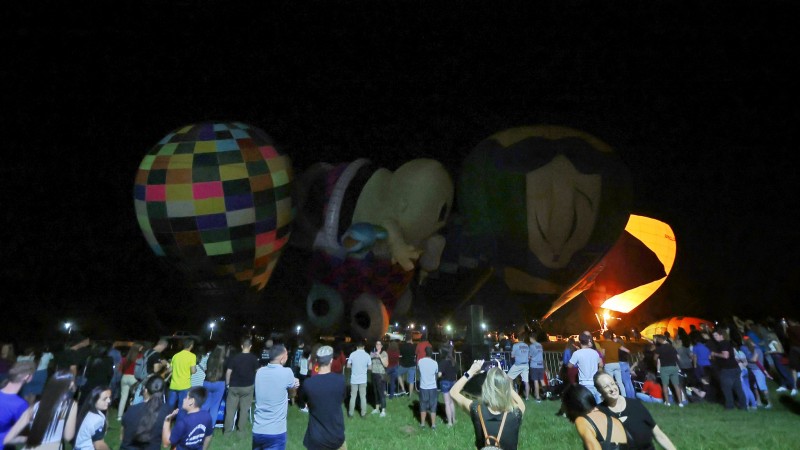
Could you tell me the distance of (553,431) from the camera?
7.75 metres

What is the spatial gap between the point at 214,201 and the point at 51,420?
9.55 metres

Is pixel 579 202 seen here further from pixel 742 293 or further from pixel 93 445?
pixel 742 293

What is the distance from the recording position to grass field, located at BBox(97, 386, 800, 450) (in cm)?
711

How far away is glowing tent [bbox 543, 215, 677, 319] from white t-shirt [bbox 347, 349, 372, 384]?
1481 centimetres

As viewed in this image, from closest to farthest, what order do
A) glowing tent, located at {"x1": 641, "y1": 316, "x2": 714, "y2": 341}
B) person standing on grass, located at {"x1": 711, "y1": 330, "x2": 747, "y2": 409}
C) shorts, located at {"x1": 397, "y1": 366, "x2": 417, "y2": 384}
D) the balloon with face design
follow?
person standing on grass, located at {"x1": 711, "y1": 330, "x2": 747, "y2": 409} → shorts, located at {"x1": 397, "y1": 366, "x2": 417, "y2": 384} → the balloon with face design → glowing tent, located at {"x1": 641, "y1": 316, "x2": 714, "y2": 341}

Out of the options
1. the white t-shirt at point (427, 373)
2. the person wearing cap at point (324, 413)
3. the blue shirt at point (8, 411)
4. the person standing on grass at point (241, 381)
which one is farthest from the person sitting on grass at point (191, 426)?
the white t-shirt at point (427, 373)

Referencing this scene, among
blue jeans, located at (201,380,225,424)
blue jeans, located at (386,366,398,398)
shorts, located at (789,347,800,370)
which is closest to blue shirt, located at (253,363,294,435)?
Result: blue jeans, located at (201,380,225,424)

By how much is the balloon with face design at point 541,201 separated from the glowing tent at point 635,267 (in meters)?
7.65

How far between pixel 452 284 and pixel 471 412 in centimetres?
1160

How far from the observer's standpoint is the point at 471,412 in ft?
12.1

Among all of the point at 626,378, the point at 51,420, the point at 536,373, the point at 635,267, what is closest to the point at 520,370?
the point at 536,373

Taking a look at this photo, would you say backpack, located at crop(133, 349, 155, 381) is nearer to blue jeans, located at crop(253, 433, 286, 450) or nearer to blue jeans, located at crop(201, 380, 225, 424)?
blue jeans, located at crop(201, 380, 225, 424)

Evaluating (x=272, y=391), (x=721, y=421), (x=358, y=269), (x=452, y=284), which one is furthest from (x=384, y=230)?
(x=272, y=391)

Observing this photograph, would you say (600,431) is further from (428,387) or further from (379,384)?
(379,384)
